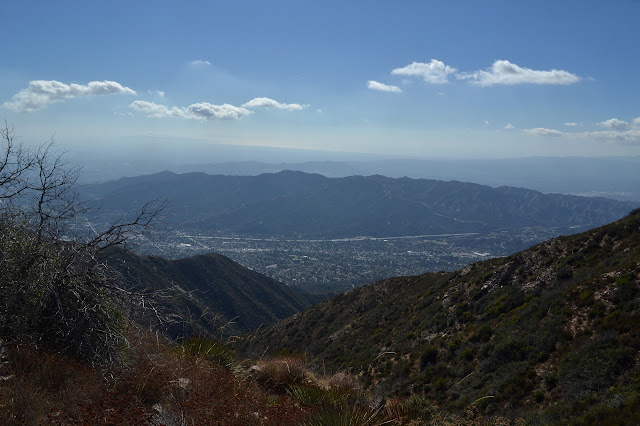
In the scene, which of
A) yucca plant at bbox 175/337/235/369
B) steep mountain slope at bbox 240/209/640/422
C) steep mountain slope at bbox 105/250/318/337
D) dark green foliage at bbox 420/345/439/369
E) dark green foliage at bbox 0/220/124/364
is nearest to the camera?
dark green foliage at bbox 0/220/124/364

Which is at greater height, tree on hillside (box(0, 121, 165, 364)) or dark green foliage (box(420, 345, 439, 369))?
tree on hillside (box(0, 121, 165, 364))

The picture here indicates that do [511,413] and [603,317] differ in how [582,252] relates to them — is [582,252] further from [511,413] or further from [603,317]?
[511,413]

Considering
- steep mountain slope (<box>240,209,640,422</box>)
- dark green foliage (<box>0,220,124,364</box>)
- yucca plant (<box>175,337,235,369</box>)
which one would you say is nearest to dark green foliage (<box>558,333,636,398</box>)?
steep mountain slope (<box>240,209,640,422</box>)

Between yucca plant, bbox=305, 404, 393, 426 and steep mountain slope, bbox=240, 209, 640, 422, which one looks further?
steep mountain slope, bbox=240, 209, 640, 422

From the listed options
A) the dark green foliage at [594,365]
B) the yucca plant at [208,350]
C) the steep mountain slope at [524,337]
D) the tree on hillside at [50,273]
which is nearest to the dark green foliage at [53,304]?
the tree on hillside at [50,273]

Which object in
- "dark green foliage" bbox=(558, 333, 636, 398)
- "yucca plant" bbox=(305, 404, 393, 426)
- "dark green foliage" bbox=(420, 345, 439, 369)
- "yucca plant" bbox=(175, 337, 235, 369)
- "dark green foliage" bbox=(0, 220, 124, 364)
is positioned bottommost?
"dark green foliage" bbox=(420, 345, 439, 369)

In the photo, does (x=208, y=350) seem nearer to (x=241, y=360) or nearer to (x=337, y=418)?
(x=241, y=360)

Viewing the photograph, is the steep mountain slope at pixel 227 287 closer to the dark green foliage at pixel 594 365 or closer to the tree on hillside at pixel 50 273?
the tree on hillside at pixel 50 273

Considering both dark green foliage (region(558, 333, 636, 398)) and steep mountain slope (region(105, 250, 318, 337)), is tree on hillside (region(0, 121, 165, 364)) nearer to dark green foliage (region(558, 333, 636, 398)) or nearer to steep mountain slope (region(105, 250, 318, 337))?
dark green foliage (region(558, 333, 636, 398))
